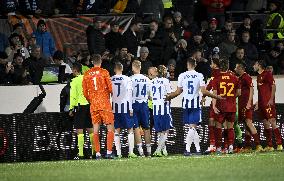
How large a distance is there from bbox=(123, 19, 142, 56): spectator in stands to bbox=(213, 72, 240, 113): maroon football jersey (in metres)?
4.99

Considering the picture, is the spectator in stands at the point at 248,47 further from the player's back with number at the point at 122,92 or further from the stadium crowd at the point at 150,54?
the player's back with number at the point at 122,92

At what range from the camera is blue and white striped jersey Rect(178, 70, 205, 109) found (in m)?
23.5

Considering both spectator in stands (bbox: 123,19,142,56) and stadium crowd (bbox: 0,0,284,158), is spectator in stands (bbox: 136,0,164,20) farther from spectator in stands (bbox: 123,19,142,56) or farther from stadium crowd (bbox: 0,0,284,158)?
spectator in stands (bbox: 123,19,142,56)

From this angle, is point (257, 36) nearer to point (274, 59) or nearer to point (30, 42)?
point (274, 59)

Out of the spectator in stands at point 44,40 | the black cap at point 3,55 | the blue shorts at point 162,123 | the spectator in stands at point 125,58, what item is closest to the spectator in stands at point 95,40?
the spectator in stands at point 125,58

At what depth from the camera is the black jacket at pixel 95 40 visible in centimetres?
2788

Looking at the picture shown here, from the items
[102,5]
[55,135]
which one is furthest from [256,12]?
[55,135]

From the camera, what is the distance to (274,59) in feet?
98.2

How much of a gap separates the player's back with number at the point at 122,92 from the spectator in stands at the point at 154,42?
5024 mm

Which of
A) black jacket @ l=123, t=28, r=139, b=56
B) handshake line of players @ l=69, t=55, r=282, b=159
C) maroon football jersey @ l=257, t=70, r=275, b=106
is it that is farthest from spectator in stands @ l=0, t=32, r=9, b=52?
maroon football jersey @ l=257, t=70, r=275, b=106

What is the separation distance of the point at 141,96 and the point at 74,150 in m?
2.10

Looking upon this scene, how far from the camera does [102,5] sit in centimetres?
2966

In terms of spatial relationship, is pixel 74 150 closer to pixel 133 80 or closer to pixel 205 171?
pixel 133 80

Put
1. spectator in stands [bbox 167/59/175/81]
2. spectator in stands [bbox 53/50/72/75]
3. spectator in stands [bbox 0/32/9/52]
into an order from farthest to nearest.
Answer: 1. spectator in stands [bbox 0/32/9/52]
2. spectator in stands [bbox 167/59/175/81]
3. spectator in stands [bbox 53/50/72/75]
